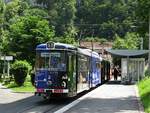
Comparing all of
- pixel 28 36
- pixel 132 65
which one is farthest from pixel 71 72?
pixel 132 65

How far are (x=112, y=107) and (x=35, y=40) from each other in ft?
87.5

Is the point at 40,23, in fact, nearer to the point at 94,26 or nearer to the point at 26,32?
the point at 26,32

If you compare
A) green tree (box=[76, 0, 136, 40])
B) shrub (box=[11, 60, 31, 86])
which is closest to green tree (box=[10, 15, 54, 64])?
shrub (box=[11, 60, 31, 86])

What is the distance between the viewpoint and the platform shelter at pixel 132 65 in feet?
171

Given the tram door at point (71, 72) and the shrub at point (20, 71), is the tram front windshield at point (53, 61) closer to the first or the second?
the tram door at point (71, 72)

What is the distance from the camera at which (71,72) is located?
26734 millimetres

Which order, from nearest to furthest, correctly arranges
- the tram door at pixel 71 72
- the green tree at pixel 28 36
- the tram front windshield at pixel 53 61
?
the tram front windshield at pixel 53 61 < the tram door at pixel 71 72 < the green tree at pixel 28 36

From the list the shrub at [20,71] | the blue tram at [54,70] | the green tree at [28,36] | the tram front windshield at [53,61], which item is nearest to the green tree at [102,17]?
Result: the green tree at [28,36]

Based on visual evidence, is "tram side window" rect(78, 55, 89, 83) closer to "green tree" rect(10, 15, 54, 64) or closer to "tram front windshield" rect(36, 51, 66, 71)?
"tram front windshield" rect(36, 51, 66, 71)

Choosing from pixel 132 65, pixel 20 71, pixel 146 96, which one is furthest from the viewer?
pixel 132 65

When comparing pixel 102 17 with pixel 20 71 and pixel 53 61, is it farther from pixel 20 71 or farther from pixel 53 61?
pixel 53 61

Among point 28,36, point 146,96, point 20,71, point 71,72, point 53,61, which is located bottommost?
point 146,96

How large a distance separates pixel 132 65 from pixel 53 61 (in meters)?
27.4

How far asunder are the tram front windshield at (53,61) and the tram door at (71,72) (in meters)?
0.41
